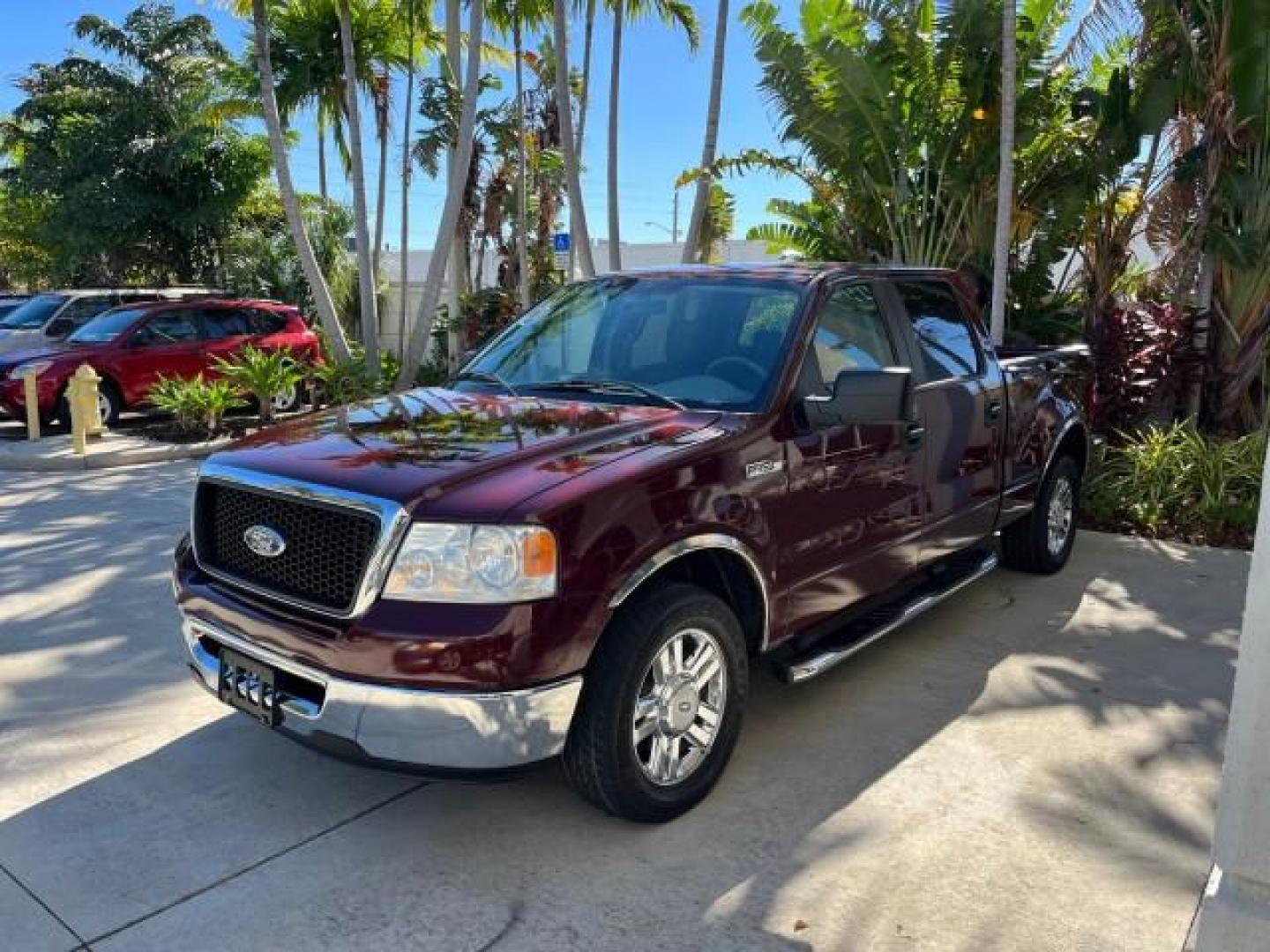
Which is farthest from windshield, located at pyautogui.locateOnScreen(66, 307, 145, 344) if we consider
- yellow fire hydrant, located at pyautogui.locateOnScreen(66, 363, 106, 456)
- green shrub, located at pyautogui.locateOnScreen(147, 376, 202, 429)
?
yellow fire hydrant, located at pyautogui.locateOnScreen(66, 363, 106, 456)

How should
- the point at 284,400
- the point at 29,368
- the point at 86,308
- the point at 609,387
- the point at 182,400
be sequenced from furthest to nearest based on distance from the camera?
the point at 86,308 < the point at 284,400 < the point at 29,368 < the point at 182,400 < the point at 609,387

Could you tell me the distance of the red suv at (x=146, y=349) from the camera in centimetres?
1234

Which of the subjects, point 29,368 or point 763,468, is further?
point 29,368

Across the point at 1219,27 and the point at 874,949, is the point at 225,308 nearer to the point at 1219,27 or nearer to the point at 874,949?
the point at 1219,27

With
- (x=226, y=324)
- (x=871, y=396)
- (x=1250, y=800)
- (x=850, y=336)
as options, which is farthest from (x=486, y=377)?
(x=226, y=324)

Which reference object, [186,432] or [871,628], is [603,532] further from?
[186,432]

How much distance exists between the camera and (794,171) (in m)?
11.8

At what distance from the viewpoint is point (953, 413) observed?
16.0 ft

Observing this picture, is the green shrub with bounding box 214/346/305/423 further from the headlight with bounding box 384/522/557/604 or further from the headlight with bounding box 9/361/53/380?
the headlight with bounding box 384/522/557/604

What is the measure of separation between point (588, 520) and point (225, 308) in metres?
12.7

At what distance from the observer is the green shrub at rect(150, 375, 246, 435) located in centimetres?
1198

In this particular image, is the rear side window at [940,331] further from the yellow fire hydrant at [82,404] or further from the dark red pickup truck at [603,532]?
the yellow fire hydrant at [82,404]

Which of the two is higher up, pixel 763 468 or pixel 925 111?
pixel 925 111

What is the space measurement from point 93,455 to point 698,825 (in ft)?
30.9
